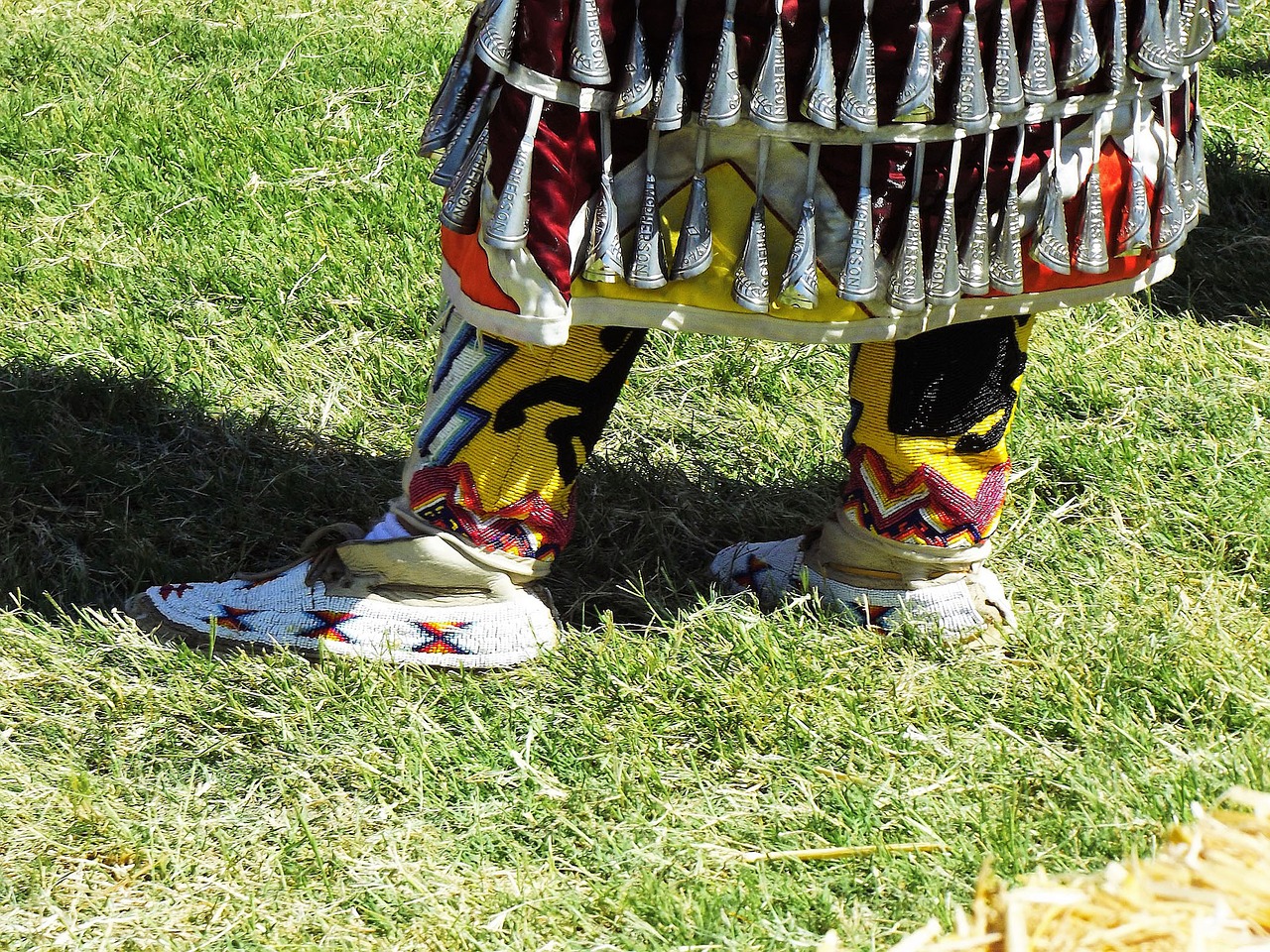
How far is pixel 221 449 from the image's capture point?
2.50m

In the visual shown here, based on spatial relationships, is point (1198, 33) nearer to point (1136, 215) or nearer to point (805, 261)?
point (1136, 215)

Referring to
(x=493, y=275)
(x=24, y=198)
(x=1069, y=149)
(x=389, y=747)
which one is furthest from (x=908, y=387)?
(x=24, y=198)

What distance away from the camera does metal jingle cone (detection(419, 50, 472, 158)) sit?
59.7 inches

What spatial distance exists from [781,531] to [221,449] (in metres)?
1.05

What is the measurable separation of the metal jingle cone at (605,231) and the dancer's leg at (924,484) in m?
0.44

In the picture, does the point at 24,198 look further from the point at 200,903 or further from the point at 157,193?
the point at 200,903

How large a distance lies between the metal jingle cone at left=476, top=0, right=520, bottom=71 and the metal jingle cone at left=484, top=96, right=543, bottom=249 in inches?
2.2

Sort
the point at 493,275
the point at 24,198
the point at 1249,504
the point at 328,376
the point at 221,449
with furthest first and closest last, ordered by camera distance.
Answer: the point at 24,198 < the point at 328,376 < the point at 221,449 < the point at 1249,504 < the point at 493,275

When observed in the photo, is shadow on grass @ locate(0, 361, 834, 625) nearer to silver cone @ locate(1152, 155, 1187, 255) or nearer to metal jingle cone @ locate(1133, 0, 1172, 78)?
silver cone @ locate(1152, 155, 1187, 255)

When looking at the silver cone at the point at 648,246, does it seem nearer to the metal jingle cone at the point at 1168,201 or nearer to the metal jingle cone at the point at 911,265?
the metal jingle cone at the point at 911,265

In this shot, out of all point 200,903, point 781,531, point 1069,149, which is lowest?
point 200,903

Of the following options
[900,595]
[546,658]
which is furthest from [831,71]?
[546,658]

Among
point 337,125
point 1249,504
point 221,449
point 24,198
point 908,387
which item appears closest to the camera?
point 908,387

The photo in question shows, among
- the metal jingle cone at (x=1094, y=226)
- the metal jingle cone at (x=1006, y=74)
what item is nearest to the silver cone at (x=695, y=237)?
the metal jingle cone at (x=1006, y=74)
